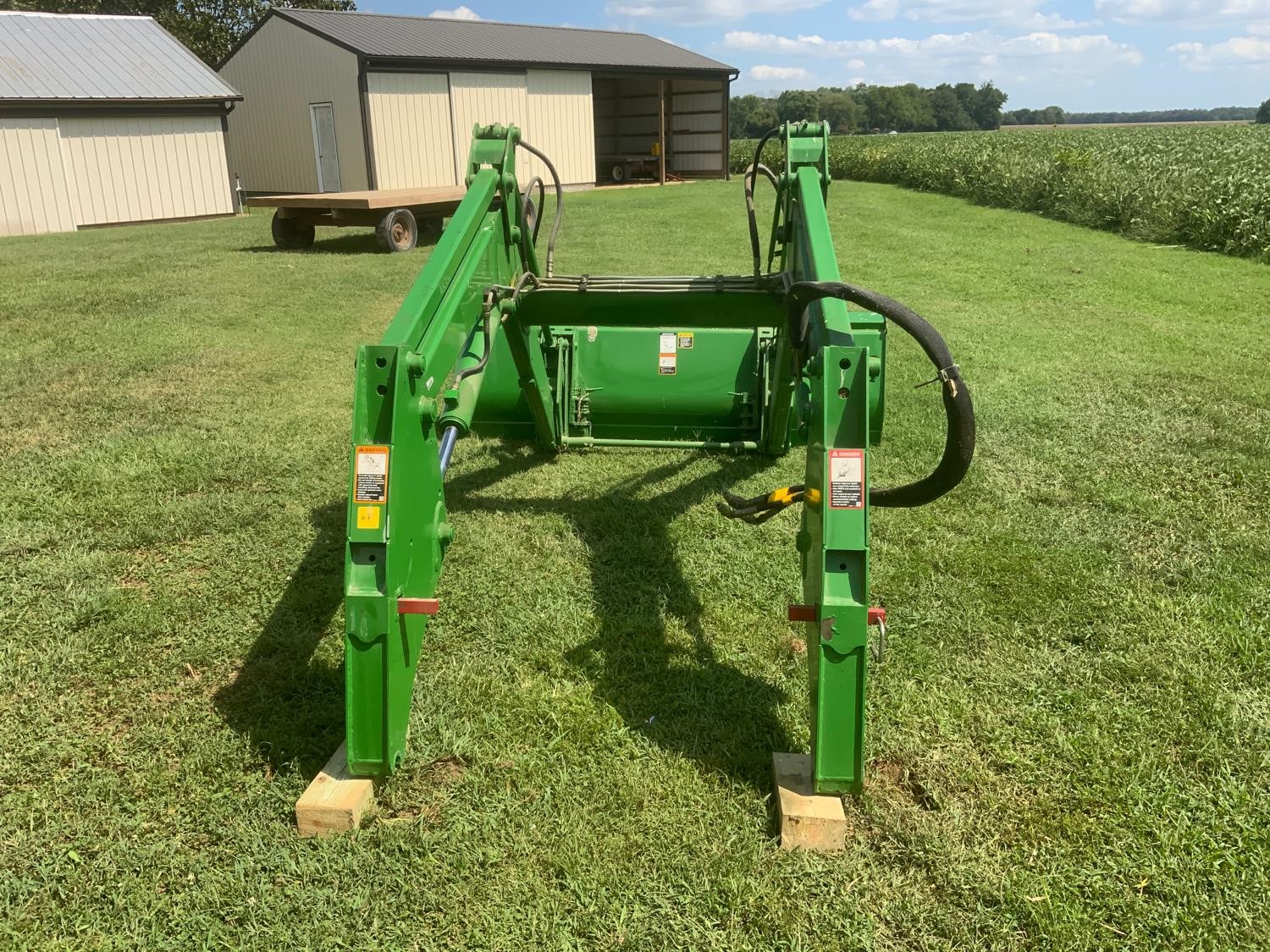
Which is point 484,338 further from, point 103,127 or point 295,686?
point 103,127

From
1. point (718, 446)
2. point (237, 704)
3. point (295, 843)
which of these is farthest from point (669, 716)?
point (718, 446)

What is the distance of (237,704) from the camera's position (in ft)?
9.77

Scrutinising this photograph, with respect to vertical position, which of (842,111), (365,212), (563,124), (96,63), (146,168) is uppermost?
(842,111)

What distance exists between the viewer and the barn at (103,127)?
17.4 metres

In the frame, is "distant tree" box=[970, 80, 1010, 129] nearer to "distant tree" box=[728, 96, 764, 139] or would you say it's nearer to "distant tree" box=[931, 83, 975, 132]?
"distant tree" box=[931, 83, 975, 132]

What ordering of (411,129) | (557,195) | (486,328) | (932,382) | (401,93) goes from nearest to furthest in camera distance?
(932,382) → (486,328) → (557,195) → (401,93) → (411,129)

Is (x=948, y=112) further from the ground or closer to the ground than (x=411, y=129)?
further from the ground

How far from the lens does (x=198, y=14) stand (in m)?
36.9

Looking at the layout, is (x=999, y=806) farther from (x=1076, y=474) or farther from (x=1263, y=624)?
(x=1076, y=474)

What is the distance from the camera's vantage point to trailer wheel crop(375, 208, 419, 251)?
42.6 feet

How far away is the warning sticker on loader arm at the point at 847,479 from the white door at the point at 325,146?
70.5 ft

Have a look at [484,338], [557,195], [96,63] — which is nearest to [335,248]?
[96,63]

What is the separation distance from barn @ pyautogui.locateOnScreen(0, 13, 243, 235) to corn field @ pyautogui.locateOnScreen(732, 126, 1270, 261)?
1634 cm

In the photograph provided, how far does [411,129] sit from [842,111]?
68.8 meters
